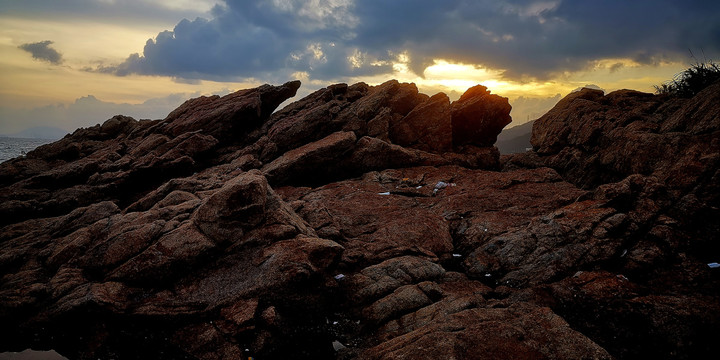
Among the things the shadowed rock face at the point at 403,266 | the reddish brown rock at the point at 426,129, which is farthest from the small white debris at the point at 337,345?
the reddish brown rock at the point at 426,129

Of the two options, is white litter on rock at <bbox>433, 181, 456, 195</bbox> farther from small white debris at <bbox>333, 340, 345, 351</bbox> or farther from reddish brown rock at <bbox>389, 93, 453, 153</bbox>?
small white debris at <bbox>333, 340, 345, 351</bbox>

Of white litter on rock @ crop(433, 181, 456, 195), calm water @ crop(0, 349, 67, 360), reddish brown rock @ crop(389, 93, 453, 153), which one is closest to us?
calm water @ crop(0, 349, 67, 360)

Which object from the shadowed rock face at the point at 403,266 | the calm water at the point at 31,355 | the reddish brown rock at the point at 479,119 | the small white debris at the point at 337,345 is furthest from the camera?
the reddish brown rock at the point at 479,119

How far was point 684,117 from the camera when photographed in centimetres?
1620

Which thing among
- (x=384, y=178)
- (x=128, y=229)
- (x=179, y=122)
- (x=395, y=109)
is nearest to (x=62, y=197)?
(x=179, y=122)

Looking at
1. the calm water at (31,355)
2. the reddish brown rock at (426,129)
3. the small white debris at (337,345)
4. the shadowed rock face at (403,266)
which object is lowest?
the calm water at (31,355)

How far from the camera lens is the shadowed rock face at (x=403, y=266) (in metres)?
8.91

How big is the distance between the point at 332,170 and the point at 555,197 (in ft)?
45.7

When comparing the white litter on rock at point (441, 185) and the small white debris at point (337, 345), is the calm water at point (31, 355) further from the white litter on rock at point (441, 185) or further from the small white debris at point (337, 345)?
the white litter on rock at point (441, 185)

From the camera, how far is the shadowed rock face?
29.2ft

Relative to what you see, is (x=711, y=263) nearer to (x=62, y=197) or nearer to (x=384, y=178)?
(x=384, y=178)

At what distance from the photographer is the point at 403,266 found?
12.3 meters

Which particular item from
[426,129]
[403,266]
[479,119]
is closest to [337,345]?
[403,266]

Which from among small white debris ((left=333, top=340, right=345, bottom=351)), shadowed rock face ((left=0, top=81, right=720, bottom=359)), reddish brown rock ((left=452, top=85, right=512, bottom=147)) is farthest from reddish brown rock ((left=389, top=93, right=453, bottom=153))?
small white debris ((left=333, top=340, right=345, bottom=351))
